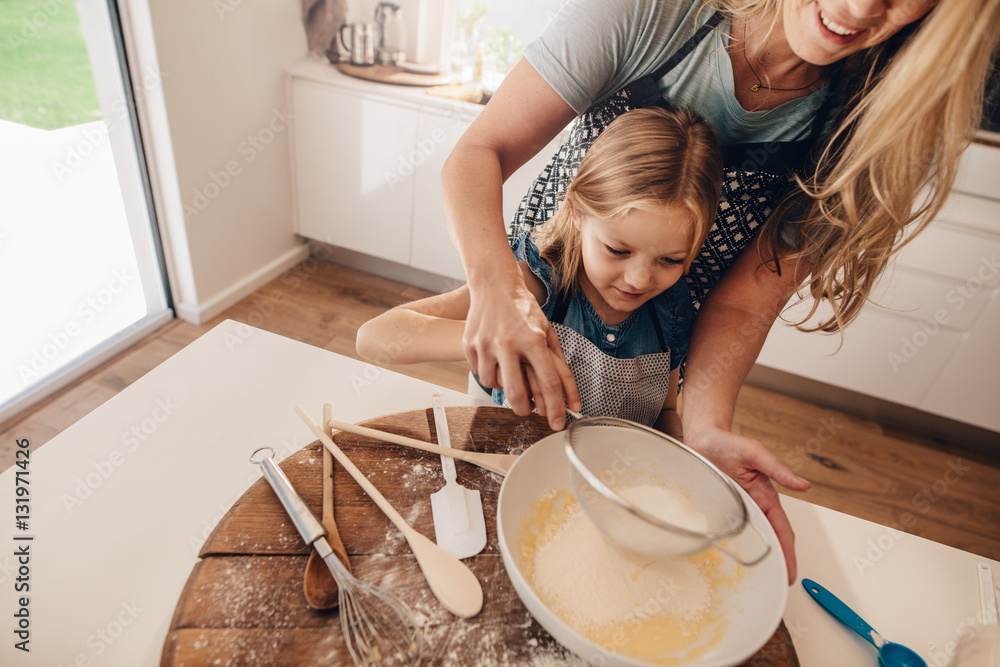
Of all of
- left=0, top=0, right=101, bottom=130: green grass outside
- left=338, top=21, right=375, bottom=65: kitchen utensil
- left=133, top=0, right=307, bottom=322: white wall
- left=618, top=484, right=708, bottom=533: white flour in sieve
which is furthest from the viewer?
left=338, top=21, right=375, bottom=65: kitchen utensil

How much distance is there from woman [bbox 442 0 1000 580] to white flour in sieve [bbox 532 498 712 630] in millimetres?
128

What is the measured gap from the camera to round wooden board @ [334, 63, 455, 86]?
81.6 inches

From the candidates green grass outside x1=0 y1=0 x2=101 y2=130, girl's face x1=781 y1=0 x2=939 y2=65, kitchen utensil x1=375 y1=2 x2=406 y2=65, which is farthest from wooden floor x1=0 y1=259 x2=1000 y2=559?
girl's face x1=781 y1=0 x2=939 y2=65

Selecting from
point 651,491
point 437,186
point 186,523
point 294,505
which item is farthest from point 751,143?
point 437,186

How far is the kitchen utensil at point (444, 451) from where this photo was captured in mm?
689

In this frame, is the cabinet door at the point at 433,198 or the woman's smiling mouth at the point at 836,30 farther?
the cabinet door at the point at 433,198

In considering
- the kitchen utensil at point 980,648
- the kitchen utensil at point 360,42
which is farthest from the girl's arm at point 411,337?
the kitchen utensil at point 360,42

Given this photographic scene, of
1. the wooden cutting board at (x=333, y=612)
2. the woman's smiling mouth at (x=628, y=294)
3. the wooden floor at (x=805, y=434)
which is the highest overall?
the woman's smiling mouth at (x=628, y=294)

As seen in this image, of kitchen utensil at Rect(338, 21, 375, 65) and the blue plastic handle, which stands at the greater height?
kitchen utensil at Rect(338, 21, 375, 65)

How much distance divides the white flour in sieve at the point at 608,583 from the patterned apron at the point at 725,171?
21.7 inches

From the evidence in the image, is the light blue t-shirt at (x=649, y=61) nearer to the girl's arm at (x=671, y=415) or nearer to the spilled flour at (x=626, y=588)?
the girl's arm at (x=671, y=415)

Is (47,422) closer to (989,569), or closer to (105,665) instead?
(105,665)

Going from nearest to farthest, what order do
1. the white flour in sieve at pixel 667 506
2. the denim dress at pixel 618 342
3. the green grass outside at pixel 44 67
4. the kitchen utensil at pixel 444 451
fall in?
the white flour in sieve at pixel 667 506 → the kitchen utensil at pixel 444 451 → the denim dress at pixel 618 342 → the green grass outside at pixel 44 67

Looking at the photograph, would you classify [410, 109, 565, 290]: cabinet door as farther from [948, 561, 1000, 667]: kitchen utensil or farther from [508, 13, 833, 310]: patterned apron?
[948, 561, 1000, 667]: kitchen utensil
